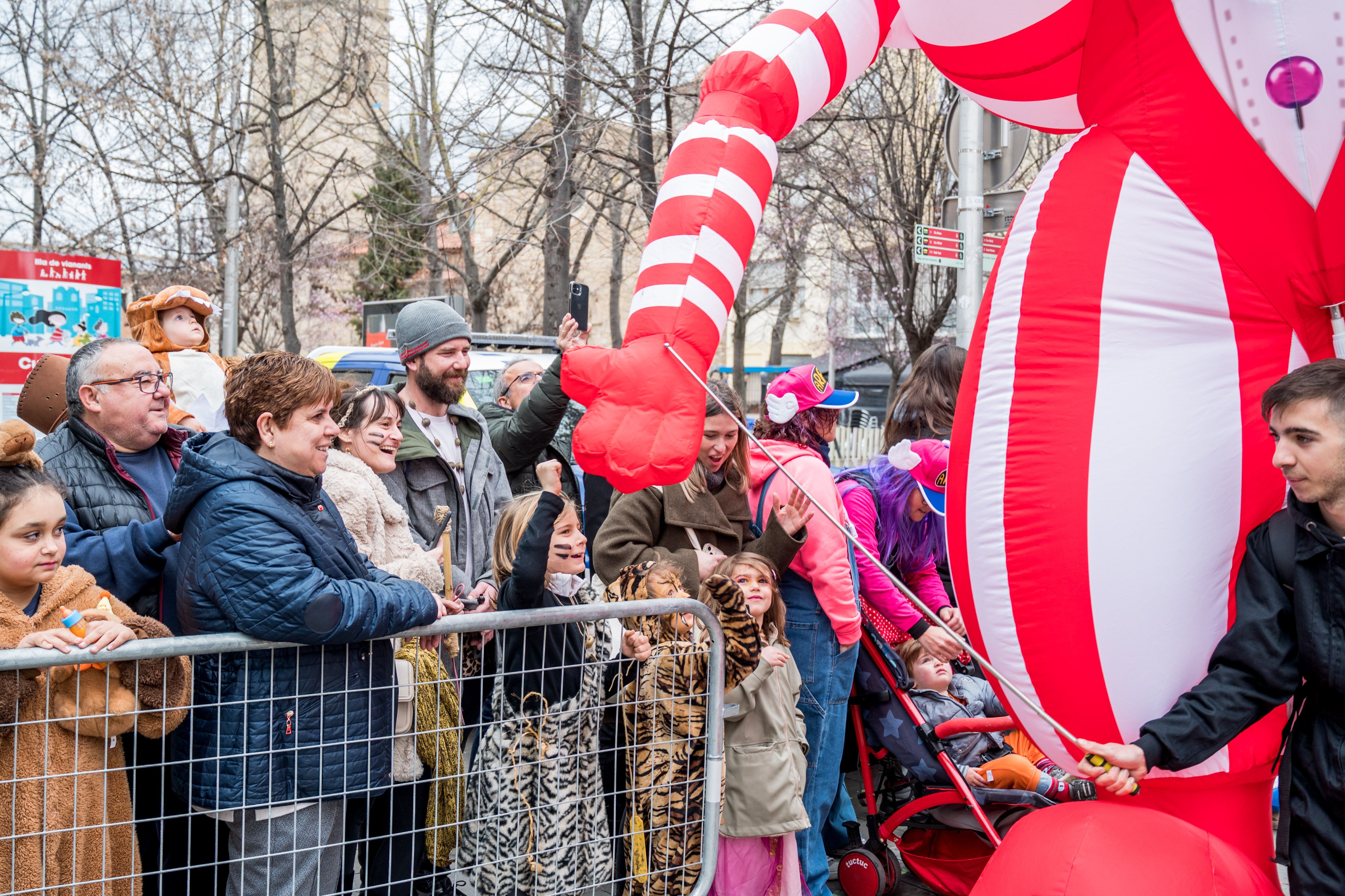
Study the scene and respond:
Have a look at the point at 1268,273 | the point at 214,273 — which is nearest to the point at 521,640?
the point at 1268,273

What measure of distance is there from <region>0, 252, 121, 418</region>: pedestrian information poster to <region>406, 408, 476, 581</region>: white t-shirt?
833cm

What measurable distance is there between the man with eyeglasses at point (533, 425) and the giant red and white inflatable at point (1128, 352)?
1317mm

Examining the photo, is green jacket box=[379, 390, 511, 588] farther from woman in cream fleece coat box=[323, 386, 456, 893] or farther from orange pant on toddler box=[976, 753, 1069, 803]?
orange pant on toddler box=[976, 753, 1069, 803]

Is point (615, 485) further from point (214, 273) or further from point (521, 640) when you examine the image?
point (214, 273)

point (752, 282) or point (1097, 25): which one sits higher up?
point (752, 282)

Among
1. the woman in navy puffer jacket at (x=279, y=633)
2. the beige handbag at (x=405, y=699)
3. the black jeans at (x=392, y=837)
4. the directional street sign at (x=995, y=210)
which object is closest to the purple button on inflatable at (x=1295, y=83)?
the woman in navy puffer jacket at (x=279, y=633)

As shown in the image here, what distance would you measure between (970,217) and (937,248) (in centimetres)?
48

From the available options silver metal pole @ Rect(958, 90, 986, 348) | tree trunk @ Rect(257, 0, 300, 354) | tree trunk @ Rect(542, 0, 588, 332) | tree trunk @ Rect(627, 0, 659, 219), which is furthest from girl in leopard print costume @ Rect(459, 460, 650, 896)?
tree trunk @ Rect(257, 0, 300, 354)

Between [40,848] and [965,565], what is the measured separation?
7.82 ft

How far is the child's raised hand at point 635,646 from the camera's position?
324 centimetres

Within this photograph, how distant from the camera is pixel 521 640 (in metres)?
3.21

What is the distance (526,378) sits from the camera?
18.6 feet

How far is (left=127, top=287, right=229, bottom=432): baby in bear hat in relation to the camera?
500 centimetres

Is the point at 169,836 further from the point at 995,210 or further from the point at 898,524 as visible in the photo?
the point at 995,210
